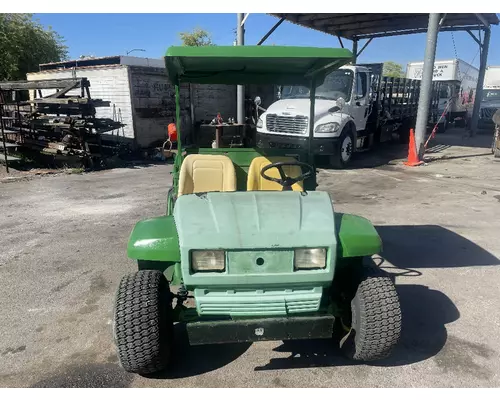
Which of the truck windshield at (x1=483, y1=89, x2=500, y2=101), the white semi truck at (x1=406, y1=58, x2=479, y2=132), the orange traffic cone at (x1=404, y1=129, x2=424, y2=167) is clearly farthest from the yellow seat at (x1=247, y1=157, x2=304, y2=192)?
the truck windshield at (x1=483, y1=89, x2=500, y2=101)

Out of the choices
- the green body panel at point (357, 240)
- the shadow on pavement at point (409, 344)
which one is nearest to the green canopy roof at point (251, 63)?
the green body panel at point (357, 240)

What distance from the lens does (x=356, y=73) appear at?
35.4ft

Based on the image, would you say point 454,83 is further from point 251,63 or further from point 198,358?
point 198,358

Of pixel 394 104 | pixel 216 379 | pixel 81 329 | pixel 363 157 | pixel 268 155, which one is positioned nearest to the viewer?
pixel 216 379

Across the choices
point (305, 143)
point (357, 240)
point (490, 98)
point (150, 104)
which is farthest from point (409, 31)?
point (357, 240)

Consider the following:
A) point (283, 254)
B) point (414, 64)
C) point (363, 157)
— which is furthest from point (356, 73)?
point (414, 64)

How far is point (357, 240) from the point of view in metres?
2.69

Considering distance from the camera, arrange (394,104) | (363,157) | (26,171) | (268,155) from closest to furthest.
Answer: (268,155) < (26,171) < (363,157) < (394,104)

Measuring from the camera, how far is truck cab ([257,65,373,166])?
9.91m

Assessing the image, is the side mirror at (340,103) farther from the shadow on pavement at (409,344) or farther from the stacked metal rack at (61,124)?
the shadow on pavement at (409,344)

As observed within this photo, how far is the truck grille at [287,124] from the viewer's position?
32.4 feet

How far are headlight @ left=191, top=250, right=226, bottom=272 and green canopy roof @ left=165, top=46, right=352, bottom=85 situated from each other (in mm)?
1338
